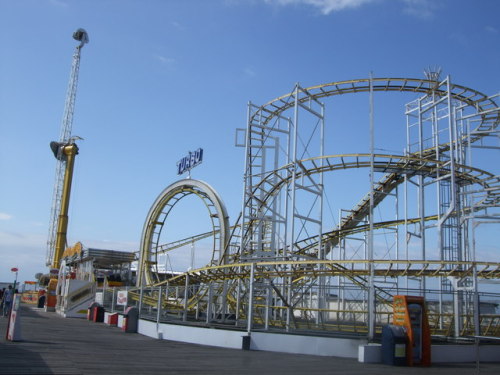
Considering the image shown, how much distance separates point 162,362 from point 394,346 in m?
5.97

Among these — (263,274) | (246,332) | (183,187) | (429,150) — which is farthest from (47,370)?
(183,187)

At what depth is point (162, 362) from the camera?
12.3 m

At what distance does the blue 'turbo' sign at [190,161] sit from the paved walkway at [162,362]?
19.8m

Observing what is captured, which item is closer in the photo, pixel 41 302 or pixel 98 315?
pixel 98 315

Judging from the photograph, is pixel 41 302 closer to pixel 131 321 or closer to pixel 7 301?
pixel 7 301

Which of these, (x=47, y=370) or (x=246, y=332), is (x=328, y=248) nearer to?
(x=246, y=332)

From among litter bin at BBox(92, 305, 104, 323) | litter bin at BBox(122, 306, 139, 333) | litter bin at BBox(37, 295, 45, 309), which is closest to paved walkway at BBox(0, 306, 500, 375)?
litter bin at BBox(122, 306, 139, 333)

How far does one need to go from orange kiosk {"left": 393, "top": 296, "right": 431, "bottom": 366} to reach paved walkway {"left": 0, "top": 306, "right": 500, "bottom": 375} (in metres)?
0.53

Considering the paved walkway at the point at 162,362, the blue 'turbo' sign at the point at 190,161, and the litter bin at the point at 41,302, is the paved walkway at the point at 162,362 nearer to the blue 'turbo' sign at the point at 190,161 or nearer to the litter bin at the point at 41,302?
the blue 'turbo' sign at the point at 190,161

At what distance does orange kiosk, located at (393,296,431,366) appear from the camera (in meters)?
13.6

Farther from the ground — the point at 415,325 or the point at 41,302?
the point at 415,325

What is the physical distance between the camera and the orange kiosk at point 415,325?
13.6 meters

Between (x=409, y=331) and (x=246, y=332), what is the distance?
5.15 metres

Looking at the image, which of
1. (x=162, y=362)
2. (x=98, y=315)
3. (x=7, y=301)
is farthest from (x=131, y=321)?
(x=162, y=362)
